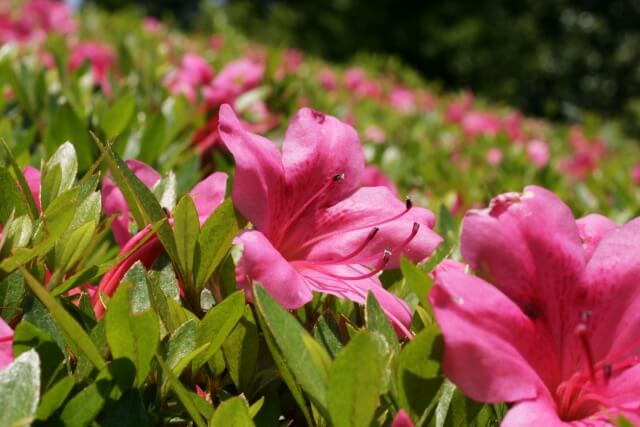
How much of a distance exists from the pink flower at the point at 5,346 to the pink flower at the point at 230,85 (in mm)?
1496

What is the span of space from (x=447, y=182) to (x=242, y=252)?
1966 mm

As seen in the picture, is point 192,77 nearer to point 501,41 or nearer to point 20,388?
point 20,388

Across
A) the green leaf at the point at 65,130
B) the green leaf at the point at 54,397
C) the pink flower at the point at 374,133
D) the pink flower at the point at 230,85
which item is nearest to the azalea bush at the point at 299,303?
the green leaf at the point at 54,397

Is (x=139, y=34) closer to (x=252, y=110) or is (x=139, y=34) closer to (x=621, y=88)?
(x=252, y=110)

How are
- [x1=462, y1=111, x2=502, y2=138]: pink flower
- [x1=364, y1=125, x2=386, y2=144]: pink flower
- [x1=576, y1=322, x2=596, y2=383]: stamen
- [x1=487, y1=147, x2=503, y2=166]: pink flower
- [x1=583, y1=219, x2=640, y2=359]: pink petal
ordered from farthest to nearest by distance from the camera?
[x1=462, y1=111, x2=502, y2=138]: pink flower, [x1=487, y1=147, x2=503, y2=166]: pink flower, [x1=364, y1=125, x2=386, y2=144]: pink flower, [x1=583, y1=219, x2=640, y2=359]: pink petal, [x1=576, y1=322, x2=596, y2=383]: stamen

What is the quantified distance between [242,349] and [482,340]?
0.31 meters

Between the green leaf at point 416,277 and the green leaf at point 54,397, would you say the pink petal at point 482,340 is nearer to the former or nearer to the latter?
the green leaf at point 416,277

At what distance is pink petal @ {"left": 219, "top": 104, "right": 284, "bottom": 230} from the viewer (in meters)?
1.00

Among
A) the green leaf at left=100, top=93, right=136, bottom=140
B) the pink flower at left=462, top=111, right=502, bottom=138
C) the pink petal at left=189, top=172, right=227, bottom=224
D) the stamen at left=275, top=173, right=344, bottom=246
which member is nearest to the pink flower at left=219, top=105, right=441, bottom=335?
the stamen at left=275, top=173, right=344, bottom=246

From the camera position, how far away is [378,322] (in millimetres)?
913

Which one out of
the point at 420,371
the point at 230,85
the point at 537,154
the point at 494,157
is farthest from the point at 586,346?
the point at 537,154

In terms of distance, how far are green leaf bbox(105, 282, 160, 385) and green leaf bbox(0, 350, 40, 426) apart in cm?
9

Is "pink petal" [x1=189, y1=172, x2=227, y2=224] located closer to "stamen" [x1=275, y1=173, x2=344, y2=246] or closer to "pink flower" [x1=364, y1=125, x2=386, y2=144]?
"stamen" [x1=275, y1=173, x2=344, y2=246]

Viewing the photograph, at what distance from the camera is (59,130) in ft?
5.42
